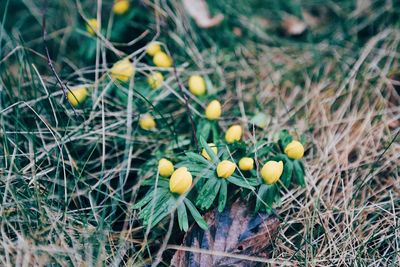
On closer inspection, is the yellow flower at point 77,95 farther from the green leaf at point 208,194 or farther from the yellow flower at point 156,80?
the green leaf at point 208,194

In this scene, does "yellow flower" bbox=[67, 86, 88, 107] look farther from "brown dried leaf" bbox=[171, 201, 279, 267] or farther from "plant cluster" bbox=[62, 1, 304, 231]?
"brown dried leaf" bbox=[171, 201, 279, 267]

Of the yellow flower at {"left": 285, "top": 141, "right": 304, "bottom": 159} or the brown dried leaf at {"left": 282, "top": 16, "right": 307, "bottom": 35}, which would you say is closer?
the yellow flower at {"left": 285, "top": 141, "right": 304, "bottom": 159}

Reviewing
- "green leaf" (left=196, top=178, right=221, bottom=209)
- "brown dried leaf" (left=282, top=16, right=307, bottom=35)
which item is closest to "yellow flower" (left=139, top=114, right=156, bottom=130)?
"green leaf" (left=196, top=178, right=221, bottom=209)

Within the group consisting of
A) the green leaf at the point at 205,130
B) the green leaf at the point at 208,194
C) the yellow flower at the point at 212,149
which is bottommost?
the green leaf at the point at 208,194

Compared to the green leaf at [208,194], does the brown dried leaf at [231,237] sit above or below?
below

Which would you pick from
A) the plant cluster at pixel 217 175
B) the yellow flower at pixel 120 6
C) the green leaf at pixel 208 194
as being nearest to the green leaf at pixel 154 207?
the plant cluster at pixel 217 175

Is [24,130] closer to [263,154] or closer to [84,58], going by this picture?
[84,58]

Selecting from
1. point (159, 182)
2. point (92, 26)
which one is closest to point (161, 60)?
point (92, 26)
